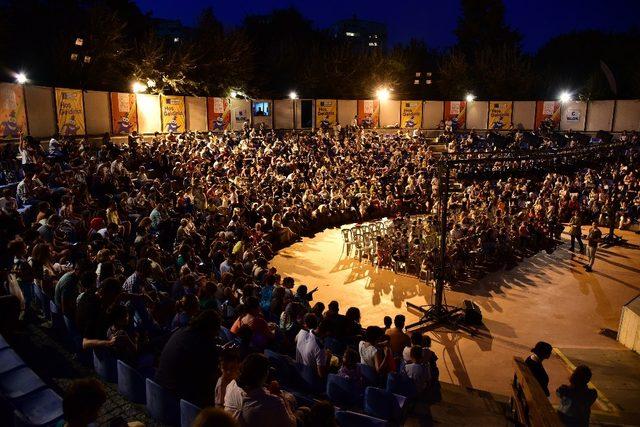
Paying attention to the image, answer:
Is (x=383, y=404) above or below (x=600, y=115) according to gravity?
below

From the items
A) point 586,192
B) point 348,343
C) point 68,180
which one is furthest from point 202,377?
point 586,192

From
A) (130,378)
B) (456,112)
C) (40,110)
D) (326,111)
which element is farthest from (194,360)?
(456,112)

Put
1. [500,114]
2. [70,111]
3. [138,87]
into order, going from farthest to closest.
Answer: [500,114] → [138,87] → [70,111]

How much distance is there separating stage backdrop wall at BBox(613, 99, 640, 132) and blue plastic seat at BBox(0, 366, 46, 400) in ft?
119

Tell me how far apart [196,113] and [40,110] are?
1018 cm

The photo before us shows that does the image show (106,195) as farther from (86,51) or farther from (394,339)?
(86,51)

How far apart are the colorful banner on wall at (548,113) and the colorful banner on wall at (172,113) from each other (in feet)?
81.5

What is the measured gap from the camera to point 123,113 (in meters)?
23.3

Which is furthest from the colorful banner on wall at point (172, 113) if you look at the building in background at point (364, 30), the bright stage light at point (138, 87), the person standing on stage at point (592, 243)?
the building in background at point (364, 30)

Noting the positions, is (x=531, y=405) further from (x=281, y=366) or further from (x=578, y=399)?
(x=281, y=366)

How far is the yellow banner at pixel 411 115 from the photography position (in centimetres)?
3506

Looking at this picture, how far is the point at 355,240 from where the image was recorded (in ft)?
49.0

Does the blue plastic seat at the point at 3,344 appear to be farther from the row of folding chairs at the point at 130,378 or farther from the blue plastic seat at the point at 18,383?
the row of folding chairs at the point at 130,378

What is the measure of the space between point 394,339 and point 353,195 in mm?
13742
